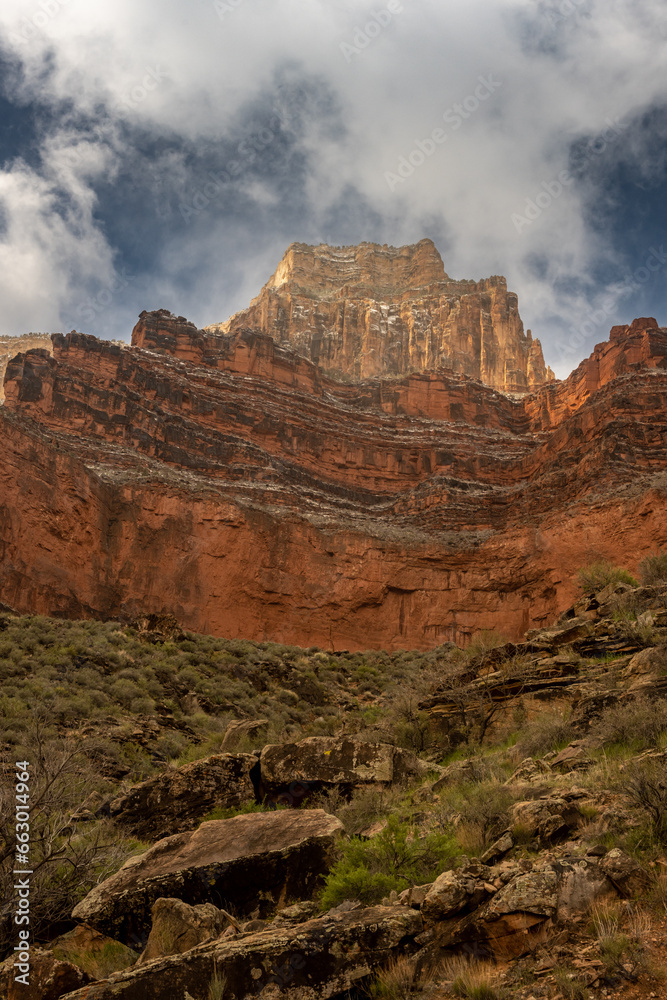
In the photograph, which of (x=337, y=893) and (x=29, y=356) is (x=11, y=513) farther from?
(x=337, y=893)

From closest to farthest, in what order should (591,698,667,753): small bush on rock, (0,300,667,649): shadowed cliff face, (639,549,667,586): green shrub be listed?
(591,698,667,753): small bush on rock
(639,549,667,586): green shrub
(0,300,667,649): shadowed cliff face

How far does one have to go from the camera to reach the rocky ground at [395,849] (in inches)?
190

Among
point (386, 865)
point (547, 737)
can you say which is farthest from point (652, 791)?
point (547, 737)

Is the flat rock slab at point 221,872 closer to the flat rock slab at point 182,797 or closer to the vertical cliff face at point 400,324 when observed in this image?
the flat rock slab at point 182,797

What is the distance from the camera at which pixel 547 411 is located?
244 ft

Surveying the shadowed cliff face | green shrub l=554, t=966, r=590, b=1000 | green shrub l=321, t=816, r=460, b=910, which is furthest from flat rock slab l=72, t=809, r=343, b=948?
the shadowed cliff face

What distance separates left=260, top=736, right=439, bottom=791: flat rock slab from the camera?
9.92m

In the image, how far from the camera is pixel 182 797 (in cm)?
966

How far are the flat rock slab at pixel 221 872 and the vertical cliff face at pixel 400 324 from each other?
97.4 metres

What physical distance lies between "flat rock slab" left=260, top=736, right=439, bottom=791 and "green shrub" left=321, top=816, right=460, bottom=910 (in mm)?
2548

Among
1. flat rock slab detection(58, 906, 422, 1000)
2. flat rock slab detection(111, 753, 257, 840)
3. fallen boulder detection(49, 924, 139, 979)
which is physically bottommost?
fallen boulder detection(49, 924, 139, 979)

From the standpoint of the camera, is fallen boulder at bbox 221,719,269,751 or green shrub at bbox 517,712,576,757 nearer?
green shrub at bbox 517,712,576,757

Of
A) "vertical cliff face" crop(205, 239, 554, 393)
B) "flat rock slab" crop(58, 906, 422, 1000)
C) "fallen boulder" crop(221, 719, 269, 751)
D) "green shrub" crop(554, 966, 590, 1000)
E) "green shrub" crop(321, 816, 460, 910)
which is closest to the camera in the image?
"green shrub" crop(554, 966, 590, 1000)
